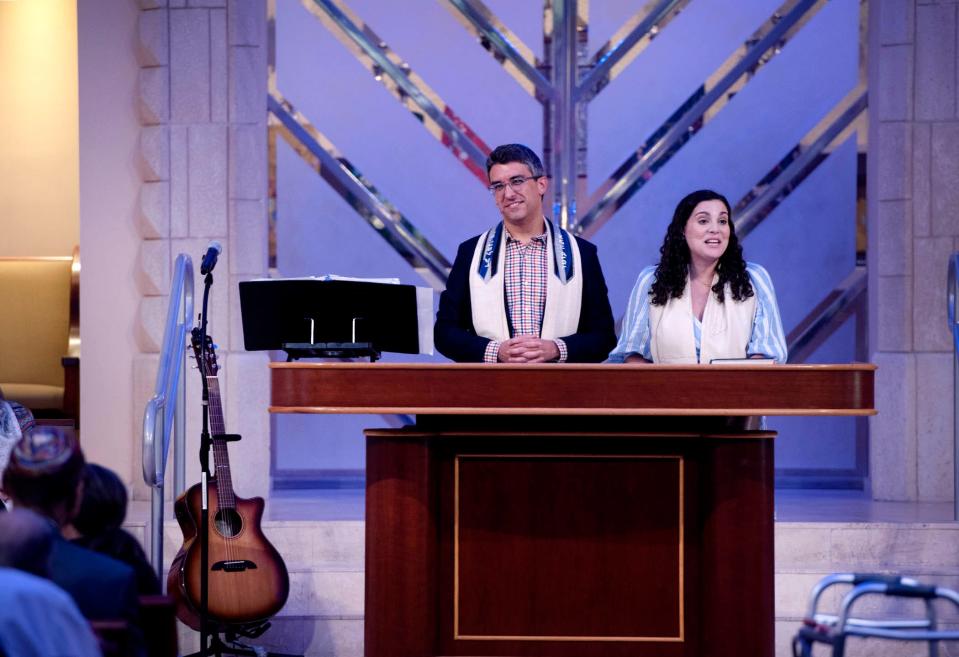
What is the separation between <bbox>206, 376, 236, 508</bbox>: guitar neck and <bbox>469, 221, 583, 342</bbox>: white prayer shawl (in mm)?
975

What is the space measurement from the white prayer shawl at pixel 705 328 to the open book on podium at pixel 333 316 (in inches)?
32.7

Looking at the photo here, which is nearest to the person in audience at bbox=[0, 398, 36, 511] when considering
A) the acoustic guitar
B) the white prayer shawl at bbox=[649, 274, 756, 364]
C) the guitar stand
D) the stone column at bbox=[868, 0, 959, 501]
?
the acoustic guitar

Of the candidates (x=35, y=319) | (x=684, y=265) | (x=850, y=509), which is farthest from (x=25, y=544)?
(x=35, y=319)

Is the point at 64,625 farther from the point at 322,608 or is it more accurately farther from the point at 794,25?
the point at 794,25

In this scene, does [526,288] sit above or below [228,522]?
above

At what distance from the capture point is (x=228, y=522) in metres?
4.61

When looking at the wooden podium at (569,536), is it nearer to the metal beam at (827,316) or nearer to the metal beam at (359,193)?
the metal beam at (827,316)

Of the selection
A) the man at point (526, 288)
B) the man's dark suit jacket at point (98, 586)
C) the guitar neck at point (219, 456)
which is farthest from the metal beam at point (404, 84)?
the man's dark suit jacket at point (98, 586)

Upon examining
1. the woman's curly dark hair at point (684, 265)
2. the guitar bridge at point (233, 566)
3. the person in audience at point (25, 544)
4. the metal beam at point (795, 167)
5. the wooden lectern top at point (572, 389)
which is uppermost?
the metal beam at point (795, 167)

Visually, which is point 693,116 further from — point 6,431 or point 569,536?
point 6,431

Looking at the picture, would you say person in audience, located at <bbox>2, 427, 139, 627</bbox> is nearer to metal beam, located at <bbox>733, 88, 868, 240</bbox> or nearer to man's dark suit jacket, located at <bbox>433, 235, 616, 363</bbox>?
man's dark suit jacket, located at <bbox>433, 235, 616, 363</bbox>

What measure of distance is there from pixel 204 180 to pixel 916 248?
3268mm

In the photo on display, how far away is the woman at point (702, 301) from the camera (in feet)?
13.9

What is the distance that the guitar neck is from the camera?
462 cm
